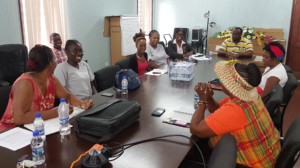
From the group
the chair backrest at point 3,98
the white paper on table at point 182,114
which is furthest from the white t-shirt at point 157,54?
the chair backrest at point 3,98

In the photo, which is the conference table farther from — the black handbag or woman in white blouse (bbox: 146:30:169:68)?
woman in white blouse (bbox: 146:30:169:68)

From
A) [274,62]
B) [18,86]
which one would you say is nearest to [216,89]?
[274,62]

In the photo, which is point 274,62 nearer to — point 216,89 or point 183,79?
point 216,89

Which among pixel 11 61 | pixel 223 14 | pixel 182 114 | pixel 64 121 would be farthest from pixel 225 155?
pixel 223 14

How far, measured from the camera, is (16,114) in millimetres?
1641

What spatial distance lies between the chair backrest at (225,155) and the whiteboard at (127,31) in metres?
4.45

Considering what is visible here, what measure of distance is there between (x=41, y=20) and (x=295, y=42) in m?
5.25

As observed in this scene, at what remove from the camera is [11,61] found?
324 cm

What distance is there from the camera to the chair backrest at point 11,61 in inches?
125

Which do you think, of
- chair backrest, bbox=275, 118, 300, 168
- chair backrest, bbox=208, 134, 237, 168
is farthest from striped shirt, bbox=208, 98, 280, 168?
chair backrest, bbox=208, 134, 237, 168

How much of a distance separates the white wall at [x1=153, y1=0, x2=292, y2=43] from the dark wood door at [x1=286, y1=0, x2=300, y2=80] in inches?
3.8

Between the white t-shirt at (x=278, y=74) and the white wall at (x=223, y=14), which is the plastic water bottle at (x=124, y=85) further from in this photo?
the white wall at (x=223, y=14)

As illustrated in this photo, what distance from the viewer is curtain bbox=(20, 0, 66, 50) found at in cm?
382

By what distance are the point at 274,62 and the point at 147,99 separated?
1371 millimetres
